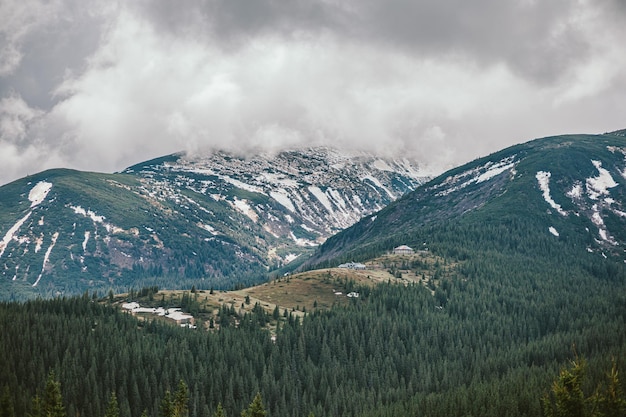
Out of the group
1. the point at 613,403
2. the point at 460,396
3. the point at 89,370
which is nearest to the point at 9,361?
the point at 89,370

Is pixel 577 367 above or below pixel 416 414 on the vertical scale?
above

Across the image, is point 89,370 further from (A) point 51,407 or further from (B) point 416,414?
(B) point 416,414

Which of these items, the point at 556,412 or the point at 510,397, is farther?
the point at 510,397

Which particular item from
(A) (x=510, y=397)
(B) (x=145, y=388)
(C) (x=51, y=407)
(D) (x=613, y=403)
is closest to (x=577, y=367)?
(D) (x=613, y=403)

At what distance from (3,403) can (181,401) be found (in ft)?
141

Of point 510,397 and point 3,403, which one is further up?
point 3,403

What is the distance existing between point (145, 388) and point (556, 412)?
139497 mm

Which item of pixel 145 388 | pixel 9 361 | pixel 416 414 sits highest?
pixel 9 361

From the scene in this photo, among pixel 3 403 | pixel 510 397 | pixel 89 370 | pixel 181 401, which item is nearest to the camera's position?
pixel 3 403

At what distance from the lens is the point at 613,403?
4188 inches

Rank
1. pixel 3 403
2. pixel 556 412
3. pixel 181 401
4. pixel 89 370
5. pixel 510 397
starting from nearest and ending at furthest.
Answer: pixel 556 412 < pixel 3 403 < pixel 181 401 < pixel 510 397 < pixel 89 370

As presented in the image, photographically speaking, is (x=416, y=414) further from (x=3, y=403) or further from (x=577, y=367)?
(x=3, y=403)

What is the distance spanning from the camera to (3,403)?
131750 mm

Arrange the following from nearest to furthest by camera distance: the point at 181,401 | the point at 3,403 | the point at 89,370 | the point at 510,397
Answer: the point at 3,403 → the point at 181,401 → the point at 510,397 → the point at 89,370
